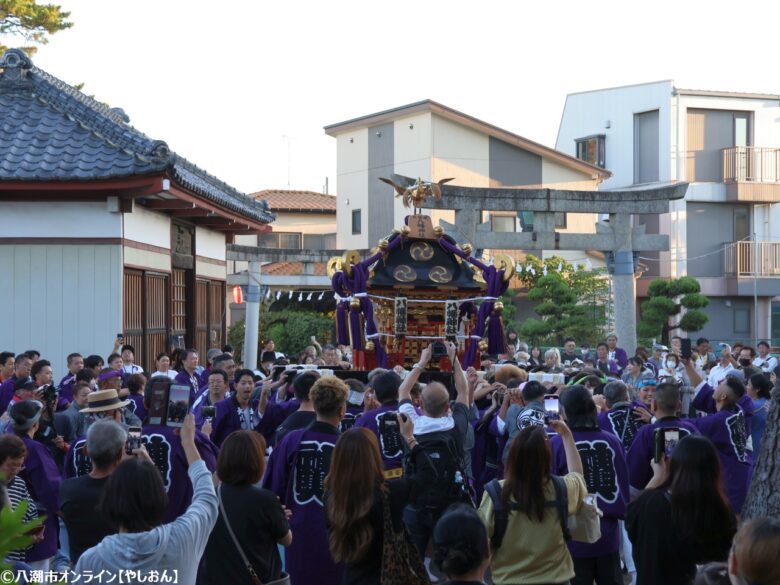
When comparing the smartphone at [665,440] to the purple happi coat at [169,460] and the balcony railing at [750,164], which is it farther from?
the balcony railing at [750,164]

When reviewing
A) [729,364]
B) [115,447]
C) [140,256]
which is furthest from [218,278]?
[115,447]

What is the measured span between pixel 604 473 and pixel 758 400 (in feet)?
11.8

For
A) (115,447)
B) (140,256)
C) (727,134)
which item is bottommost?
(115,447)

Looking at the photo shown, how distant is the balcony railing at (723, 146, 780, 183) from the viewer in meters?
32.8

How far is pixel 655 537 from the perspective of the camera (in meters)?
4.71

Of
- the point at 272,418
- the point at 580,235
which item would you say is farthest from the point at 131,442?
the point at 580,235

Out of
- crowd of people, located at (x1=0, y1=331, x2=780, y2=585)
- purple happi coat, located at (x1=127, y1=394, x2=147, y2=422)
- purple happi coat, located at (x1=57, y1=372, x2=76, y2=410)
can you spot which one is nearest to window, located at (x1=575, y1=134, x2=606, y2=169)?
purple happi coat, located at (x1=57, y1=372, x2=76, y2=410)

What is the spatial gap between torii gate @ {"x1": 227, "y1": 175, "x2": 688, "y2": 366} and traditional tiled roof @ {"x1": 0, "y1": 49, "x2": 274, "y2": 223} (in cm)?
535

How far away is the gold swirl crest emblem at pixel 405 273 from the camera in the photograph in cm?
1453

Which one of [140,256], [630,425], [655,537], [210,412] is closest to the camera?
[655,537]

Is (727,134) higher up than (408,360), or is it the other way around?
(727,134)

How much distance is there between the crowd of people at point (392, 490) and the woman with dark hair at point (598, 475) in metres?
0.01

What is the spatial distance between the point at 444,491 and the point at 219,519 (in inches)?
51.0

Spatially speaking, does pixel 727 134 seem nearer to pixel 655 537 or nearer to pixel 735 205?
pixel 735 205
